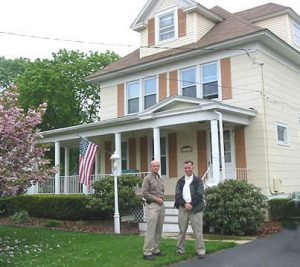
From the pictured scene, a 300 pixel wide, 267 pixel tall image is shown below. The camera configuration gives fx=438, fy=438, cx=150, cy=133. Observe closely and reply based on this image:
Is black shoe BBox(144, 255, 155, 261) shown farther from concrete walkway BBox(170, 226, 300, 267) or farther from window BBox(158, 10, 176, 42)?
window BBox(158, 10, 176, 42)

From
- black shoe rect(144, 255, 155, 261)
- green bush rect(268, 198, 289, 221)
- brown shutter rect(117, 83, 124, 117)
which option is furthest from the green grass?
brown shutter rect(117, 83, 124, 117)

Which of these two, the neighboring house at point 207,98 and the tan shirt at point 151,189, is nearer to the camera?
the tan shirt at point 151,189

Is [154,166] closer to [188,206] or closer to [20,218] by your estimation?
[188,206]

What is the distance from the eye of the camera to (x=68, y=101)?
3086cm

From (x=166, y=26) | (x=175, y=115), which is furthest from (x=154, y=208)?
(x=166, y=26)

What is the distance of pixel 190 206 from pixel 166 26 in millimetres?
11969

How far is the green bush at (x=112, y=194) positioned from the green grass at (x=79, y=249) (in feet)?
4.84

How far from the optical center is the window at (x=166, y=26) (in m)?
18.5

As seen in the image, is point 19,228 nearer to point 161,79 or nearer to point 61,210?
point 61,210

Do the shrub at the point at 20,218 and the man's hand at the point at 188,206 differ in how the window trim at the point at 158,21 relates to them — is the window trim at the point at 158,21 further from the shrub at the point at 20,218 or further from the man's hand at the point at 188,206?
the man's hand at the point at 188,206

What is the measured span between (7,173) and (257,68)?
376 inches

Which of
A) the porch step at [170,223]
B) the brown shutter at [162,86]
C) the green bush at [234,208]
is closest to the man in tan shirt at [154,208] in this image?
the green bush at [234,208]

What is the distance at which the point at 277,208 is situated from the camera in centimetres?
1436

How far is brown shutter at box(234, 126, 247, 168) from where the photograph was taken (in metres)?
15.4
